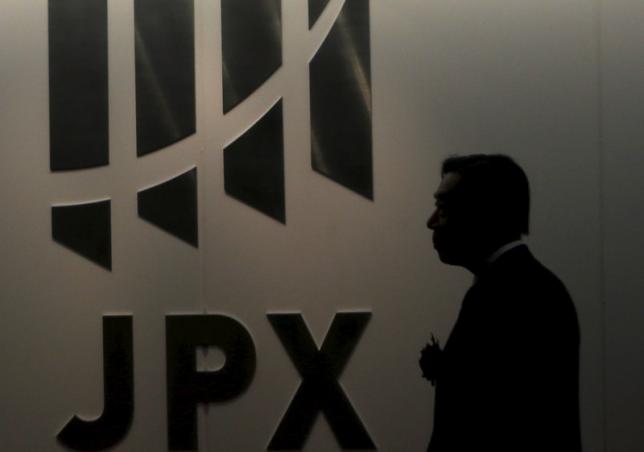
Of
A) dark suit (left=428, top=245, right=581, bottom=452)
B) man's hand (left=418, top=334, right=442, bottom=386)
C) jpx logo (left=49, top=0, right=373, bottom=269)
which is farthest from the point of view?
jpx logo (left=49, top=0, right=373, bottom=269)

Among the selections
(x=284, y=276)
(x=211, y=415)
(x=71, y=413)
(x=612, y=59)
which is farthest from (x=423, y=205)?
(x=71, y=413)

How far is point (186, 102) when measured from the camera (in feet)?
10.9

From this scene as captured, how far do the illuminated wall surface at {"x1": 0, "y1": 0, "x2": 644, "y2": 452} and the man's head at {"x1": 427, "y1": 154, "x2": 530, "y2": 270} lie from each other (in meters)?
1.14

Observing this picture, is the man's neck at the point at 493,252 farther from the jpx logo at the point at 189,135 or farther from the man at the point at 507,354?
the jpx logo at the point at 189,135

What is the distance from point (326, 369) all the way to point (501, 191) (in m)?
1.47

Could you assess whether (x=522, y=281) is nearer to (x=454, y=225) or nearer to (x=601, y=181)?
(x=454, y=225)

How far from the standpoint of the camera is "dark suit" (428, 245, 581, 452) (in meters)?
1.82

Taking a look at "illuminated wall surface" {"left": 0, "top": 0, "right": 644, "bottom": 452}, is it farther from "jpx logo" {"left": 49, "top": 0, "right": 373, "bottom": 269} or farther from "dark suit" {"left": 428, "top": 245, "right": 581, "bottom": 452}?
"dark suit" {"left": 428, "top": 245, "right": 581, "bottom": 452}

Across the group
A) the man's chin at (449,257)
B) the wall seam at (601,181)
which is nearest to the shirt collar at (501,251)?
the man's chin at (449,257)

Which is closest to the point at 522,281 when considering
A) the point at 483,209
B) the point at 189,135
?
the point at 483,209

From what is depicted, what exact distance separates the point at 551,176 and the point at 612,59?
1.86 ft

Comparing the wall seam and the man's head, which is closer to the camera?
the man's head

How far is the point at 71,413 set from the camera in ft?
11.1

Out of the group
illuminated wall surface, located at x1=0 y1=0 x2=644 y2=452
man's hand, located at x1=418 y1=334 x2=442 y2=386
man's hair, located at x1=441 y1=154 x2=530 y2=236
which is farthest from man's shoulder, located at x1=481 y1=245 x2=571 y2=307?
illuminated wall surface, located at x1=0 y1=0 x2=644 y2=452
